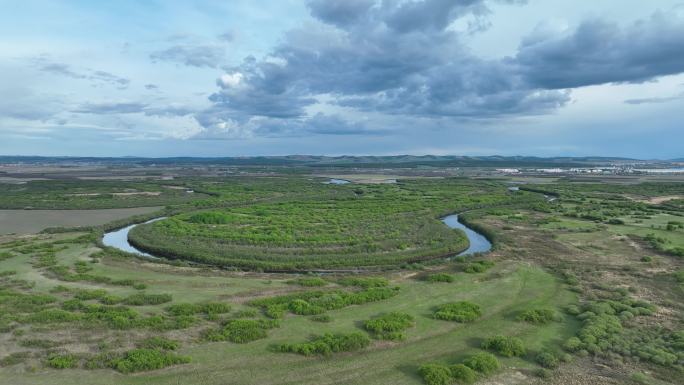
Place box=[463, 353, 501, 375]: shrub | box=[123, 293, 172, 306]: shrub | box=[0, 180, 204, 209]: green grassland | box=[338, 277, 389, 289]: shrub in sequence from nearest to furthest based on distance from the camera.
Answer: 1. box=[463, 353, 501, 375]: shrub
2. box=[123, 293, 172, 306]: shrub
3. box=[338, 277, 389, 289]: shrub
4. box=[0, 180, 204, 209]: green grassland

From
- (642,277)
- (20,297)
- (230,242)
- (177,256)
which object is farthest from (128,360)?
(642,277)

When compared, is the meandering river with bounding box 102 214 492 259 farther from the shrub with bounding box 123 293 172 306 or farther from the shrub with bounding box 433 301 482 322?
the shrub with bounding box 433 301 482 322

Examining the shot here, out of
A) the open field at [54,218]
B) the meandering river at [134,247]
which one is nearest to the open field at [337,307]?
the meandering river at [134,247]

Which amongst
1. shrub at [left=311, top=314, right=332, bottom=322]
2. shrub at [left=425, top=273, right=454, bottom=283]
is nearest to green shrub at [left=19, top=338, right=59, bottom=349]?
shrub at [left=311, top=314, right=332, bottom=322]

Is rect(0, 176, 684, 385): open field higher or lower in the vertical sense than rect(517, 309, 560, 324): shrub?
lower

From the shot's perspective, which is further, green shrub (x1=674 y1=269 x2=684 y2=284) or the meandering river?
the meandering river

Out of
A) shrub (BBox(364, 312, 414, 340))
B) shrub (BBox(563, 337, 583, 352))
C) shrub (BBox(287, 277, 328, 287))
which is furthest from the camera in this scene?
shrub (BBox(287, 277, 328, 287))

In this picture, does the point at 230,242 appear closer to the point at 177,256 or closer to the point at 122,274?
the point at 177,256
